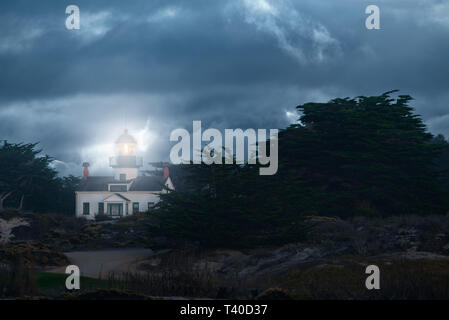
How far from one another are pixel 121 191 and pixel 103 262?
111 feet

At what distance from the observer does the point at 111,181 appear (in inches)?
2291

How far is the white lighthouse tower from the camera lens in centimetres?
5594

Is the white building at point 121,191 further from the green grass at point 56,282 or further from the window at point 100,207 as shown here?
the green grass at point 56,282

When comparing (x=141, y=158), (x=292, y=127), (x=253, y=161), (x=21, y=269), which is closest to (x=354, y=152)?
(x=292, y=127)

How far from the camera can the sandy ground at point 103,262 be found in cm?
2093

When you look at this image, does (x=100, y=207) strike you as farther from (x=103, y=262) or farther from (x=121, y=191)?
(x=103, y=262)

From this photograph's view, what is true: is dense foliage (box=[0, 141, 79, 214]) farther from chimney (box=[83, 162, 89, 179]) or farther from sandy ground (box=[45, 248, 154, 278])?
sandy ground (box=[45, 248, 154, 278])

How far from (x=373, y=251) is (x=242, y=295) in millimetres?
9878

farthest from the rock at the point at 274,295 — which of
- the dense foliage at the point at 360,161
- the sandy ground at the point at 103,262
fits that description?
the dense foliage at the point at 360,161

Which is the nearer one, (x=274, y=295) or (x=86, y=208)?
(x=274, y=295)

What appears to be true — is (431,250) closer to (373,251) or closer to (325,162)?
(373,251)

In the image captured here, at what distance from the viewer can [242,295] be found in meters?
13.1

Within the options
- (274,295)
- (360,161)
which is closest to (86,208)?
(360,161)

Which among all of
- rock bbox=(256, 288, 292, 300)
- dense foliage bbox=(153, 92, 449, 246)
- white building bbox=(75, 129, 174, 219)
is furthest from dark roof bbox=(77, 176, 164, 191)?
rock bbox=(256, 288, 292, 300)
